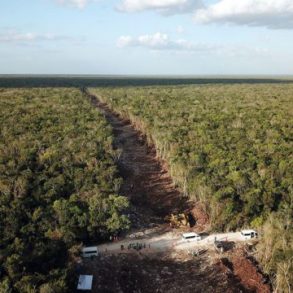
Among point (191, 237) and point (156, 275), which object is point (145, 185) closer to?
point (191, 237)

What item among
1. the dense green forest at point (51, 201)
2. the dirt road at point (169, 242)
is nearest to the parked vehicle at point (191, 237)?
the dirt road at point (169, 242)

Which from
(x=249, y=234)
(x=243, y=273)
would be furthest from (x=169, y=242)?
(x=243, y=273)

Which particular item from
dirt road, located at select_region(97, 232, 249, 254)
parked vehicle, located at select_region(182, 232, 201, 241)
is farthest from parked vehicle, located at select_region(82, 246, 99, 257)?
parked vehicle, located at select_region(182, 232, 201, 241)

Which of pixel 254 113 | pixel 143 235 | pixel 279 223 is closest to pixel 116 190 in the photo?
pixel 143 235

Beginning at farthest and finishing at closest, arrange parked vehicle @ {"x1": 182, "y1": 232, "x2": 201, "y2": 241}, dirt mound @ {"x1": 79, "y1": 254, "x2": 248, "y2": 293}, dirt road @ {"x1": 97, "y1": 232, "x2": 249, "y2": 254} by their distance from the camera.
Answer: parked vehicle @ {"x1": 182, "y1": 232, "x2": 201, "y2": 241}
dirt road @ {"x1": 97, "y1": 232, "x2": 249, "y2": 254}
dirt mound @ {"x1": 79, "y1": 254, "x2": 248, "y2": 293}

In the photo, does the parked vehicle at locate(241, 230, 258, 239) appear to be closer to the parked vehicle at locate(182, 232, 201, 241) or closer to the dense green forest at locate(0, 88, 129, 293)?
the parked vehicle at locate(182, 232, 201, 241)

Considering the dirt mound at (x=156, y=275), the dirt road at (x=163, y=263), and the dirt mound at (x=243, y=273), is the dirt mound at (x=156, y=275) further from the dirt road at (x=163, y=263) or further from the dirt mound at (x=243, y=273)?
the dirt mound at (x=243, y=273)

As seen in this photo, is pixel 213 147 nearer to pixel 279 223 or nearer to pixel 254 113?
pixel 279 223
